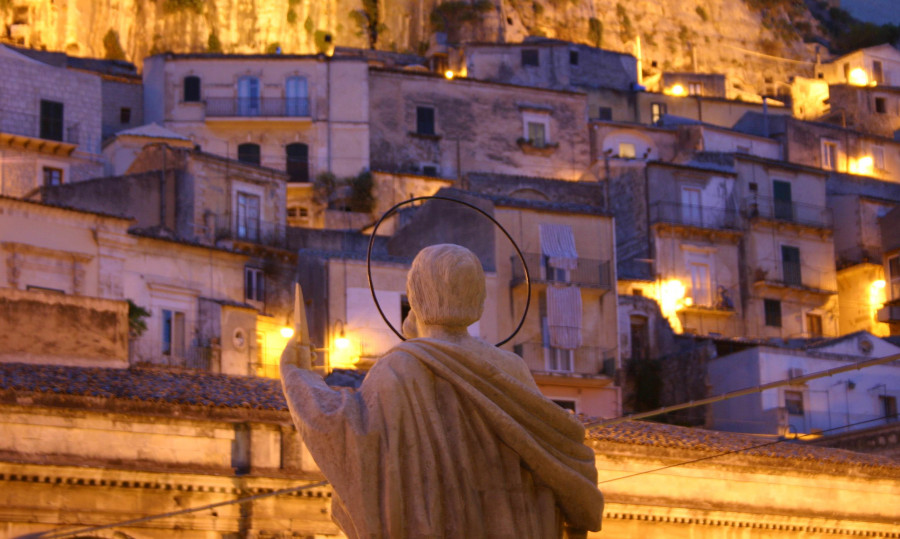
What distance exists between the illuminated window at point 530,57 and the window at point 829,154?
1191cm

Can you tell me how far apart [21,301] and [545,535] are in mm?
23646

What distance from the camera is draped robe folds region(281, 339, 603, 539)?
5.56 m

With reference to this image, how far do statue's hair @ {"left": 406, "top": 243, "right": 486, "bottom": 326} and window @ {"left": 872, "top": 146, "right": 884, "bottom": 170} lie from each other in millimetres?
60364

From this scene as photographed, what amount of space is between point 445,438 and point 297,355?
2.34 ft

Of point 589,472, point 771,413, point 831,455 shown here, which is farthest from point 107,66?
point 589,472

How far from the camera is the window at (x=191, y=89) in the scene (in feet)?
178

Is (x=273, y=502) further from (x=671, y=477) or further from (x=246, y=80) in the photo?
(x=246, y=80)

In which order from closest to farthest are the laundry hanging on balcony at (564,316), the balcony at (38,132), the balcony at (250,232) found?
the laundry hanging on balcony at (564,316) → the balcony at (250,232) → the balcony at (38,132)

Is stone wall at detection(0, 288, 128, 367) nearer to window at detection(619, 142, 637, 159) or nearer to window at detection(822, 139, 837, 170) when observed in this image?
window at detection(619, 142, 637, 159)

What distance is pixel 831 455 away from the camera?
31125mm

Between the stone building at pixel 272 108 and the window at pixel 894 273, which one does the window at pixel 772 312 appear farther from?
the stone building at pixel 272 108

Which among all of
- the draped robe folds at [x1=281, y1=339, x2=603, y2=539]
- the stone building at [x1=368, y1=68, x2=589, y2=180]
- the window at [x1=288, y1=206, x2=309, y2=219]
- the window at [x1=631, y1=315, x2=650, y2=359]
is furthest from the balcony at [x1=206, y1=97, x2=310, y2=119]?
the draped robe folds at [x1=281, y1=339, x2=603, y2=539]

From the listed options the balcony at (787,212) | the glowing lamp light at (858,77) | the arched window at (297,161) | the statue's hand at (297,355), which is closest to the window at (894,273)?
the balcony at (787,212)

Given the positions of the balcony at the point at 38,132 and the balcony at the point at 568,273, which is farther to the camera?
the balcony at the point at 38,132
